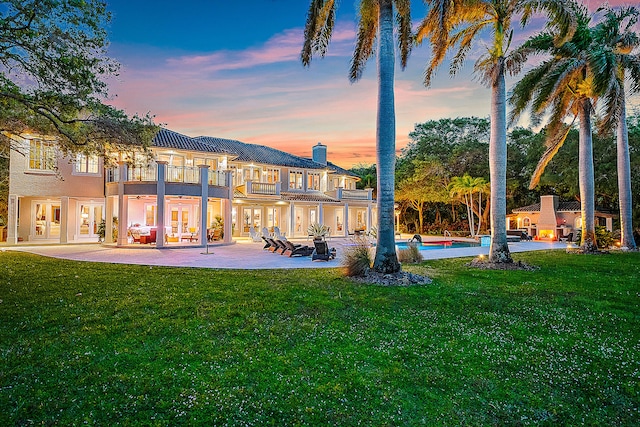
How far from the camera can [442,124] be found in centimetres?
4031

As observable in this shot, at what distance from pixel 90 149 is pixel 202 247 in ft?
34.0

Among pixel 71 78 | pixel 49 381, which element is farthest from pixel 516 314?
pixel 71 78

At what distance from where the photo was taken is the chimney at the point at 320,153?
34875 mm

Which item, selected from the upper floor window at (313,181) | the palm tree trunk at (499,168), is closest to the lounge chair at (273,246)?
the palm tree trunk at (499,168)

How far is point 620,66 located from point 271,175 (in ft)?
75.3

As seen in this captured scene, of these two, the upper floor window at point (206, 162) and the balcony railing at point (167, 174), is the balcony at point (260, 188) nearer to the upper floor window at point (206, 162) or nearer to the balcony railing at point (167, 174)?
the upper floor window at point (206, 162)

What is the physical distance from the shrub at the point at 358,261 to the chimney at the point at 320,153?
24.8 meters

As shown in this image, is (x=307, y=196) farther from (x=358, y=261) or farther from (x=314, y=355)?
(x=314, y=355)

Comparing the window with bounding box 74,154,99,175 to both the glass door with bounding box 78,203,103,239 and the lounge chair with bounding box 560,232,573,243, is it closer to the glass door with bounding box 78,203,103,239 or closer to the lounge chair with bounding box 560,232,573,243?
the glass door with bounding box 78,203,103,239

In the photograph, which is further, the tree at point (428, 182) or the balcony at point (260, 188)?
the tree at point (428, 182)

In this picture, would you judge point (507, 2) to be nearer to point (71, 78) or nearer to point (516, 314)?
point (516, 314)

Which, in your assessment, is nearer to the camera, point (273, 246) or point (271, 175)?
point (273, 246)

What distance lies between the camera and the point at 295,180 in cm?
3144

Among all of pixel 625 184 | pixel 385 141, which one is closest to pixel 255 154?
pixel 385 141
